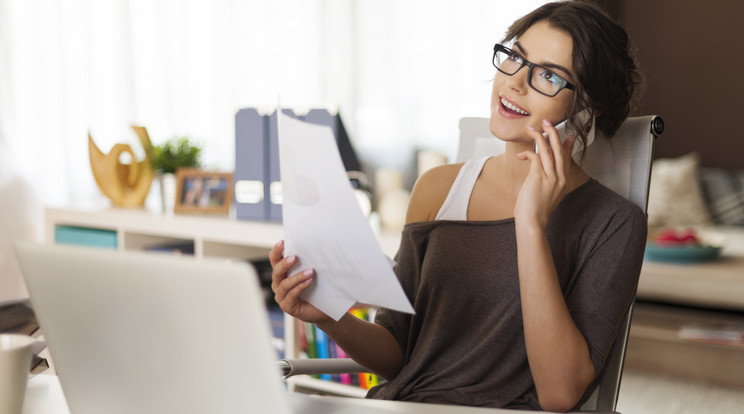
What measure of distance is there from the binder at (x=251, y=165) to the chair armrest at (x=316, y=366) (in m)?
1.21

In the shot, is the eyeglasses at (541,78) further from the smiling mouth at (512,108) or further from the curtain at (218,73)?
the curtain at (218,73)

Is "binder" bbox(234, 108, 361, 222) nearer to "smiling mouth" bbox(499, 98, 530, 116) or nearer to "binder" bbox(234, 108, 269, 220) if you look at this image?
"binder" bbox(234, 108, 269, 220)

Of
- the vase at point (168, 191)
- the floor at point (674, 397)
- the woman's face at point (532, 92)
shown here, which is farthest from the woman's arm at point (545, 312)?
Answer: the vase at point (168, 191)

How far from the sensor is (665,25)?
4164mm

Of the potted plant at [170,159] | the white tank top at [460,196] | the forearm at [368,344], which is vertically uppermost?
the white tank top at [460,196]

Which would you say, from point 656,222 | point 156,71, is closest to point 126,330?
point 156,71

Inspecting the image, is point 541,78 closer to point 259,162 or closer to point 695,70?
point 259,162

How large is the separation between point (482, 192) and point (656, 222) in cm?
269

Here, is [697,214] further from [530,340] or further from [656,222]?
[530,340]

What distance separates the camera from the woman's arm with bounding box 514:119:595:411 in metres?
0.93

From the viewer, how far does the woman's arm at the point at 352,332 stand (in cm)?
93

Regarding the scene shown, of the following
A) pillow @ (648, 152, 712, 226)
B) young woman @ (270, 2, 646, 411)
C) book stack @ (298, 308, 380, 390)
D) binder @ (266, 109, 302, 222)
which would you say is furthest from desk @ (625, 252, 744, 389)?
young woman @ (270, 2, 646, 411)

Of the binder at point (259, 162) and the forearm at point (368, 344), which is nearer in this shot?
the forearm at point (368, 344)

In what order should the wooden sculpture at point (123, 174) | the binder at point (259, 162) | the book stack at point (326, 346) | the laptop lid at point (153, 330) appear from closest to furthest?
1. the laptop lid at point (153, 330)
2. the book stack at point (326, 346)
3. the binder at point (259, 162)
4. the wooden sculpture at point (123, 174)
